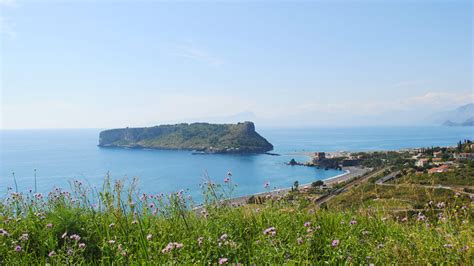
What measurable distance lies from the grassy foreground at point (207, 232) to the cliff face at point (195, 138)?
126700 mm

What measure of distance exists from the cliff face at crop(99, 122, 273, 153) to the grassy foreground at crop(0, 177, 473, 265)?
126700 millimetres

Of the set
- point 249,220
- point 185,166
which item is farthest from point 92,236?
point 185,166

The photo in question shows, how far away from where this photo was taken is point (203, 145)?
142m

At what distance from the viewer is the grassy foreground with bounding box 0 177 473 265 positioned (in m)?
3.52

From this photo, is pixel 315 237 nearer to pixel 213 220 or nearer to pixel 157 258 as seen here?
pixel 213 220

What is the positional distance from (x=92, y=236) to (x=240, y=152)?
12836 centimetres

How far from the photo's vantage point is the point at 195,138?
155m

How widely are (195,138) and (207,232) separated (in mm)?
152077

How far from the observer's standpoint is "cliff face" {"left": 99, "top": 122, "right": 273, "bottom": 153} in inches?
5497

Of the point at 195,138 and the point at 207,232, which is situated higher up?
the point at 207,232

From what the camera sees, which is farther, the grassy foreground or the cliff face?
the cliff face

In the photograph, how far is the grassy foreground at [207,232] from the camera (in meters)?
3.52

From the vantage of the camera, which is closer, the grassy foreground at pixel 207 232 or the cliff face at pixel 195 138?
the grassy foreground at pixel 207 232

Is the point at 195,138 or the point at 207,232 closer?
the point at 207,232
